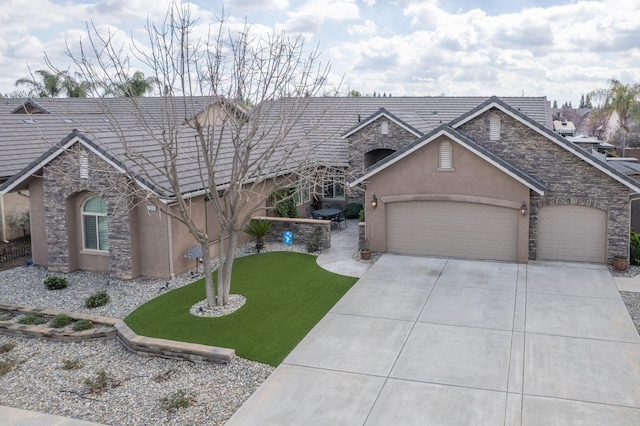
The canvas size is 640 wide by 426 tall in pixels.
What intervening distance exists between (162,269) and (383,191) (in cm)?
752

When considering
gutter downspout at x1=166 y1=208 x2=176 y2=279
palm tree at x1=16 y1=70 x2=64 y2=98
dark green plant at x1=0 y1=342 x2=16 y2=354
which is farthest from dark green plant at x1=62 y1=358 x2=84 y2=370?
palm tree at x1=16 y1=70 x2=64 y2=98

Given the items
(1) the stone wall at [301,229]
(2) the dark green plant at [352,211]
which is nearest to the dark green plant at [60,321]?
(1) the stone wall at [301,229]

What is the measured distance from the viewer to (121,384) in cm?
1012

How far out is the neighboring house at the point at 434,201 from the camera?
1608 cm

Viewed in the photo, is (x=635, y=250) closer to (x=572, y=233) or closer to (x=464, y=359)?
(x=572, y=233)

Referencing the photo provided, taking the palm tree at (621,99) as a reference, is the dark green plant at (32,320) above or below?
below

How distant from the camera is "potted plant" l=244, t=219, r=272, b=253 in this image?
65.7 feet

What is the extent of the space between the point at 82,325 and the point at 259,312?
3985 mm

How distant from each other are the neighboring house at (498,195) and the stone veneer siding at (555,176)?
0.03m

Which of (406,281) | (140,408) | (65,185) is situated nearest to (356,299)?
(406,281)

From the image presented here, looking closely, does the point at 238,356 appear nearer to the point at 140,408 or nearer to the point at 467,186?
the point at 140,408

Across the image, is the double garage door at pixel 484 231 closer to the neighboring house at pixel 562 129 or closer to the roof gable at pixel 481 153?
the roof gable at pixel 481 153

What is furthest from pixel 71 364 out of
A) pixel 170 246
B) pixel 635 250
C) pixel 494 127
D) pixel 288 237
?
pixel 635 250

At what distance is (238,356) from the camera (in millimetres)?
11094
